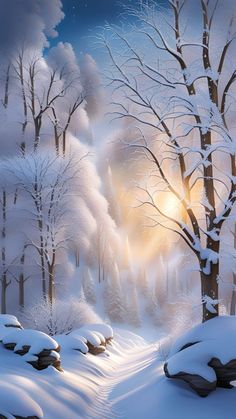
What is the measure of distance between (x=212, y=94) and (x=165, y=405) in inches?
278

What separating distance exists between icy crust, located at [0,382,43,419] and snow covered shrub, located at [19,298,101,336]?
1128 cm

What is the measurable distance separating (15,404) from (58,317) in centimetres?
1242

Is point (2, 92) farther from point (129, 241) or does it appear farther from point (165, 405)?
point (129, 241)

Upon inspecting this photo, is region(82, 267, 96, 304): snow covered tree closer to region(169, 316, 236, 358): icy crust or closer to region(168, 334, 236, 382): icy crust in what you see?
region(169, 316, 236, 358): icy crust

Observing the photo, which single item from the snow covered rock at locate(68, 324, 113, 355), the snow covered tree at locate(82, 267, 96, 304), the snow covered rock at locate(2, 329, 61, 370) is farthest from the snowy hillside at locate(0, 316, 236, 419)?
the snow covered tree at locate(82, 267, 96, 304)

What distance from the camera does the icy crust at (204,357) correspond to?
7938mm

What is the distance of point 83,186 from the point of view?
80.0ft

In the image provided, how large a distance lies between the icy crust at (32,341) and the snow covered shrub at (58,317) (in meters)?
6.81

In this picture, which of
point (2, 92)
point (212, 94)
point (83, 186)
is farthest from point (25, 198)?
point (212, 94)

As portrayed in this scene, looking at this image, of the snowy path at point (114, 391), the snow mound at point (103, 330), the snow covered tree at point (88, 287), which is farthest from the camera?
the snow covered tree at point (88, 287)

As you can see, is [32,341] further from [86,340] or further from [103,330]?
[103,330]

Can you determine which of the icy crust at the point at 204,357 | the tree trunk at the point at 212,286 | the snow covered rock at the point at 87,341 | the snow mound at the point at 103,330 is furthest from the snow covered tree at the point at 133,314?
the icy crust at the point at 204,357

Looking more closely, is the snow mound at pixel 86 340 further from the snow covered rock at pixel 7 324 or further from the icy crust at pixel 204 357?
the icy crust at pixel 204 357

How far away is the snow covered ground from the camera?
7.03m
